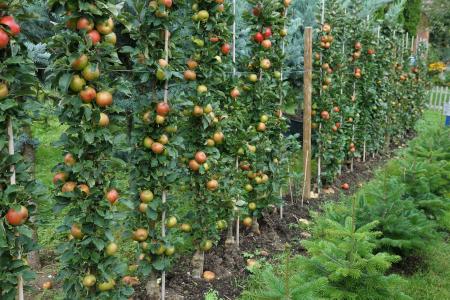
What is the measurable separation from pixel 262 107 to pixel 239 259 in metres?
1.53

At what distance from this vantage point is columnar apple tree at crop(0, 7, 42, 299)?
219 centimetres

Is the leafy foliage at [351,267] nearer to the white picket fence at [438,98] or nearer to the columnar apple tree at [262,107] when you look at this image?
the columnar apple tree at [262,107]

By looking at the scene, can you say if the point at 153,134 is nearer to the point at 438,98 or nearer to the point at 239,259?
the point at 239,259

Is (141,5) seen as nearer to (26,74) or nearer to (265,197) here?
(26,74)

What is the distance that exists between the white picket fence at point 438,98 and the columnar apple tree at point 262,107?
44.6 ft

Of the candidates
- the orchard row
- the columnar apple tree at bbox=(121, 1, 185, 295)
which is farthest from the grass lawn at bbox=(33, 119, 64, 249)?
the columnar apple tree at bbox=(121, 1, 185, 295)

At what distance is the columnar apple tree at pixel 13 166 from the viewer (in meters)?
2.19

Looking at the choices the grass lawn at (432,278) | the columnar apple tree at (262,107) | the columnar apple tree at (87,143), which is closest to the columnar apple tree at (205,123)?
the columnar apple tree at (262,107)

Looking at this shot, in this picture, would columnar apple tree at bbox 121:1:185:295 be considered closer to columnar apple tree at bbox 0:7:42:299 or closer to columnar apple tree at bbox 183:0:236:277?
columnar apple tree at bbox 183:0:236:277

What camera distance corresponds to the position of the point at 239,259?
13.8 ft

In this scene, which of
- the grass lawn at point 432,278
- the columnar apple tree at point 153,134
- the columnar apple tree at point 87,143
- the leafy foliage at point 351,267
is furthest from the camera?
the grass lawn at point 432,278

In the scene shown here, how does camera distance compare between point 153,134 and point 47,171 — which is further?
point 47,171

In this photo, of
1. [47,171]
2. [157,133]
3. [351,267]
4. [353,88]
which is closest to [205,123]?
[157,133]

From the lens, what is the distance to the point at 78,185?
8.48ft
